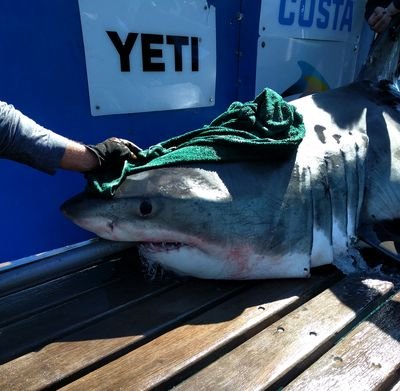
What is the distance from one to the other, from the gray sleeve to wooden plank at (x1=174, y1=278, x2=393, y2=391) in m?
0.78

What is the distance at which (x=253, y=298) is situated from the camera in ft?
5.11

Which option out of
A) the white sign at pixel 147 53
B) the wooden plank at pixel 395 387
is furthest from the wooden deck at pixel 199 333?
the white sign at pixel 147 53

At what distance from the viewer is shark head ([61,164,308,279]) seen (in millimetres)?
1484

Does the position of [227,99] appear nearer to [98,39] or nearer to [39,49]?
[98,39]

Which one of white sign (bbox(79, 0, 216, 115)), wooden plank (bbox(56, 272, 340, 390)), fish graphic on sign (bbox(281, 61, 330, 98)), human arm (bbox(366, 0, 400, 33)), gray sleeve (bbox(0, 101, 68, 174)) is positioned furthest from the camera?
fish graphic on sign (bbox(281, 61, 330, 98))

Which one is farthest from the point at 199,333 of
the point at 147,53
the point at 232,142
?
the point at 147,53

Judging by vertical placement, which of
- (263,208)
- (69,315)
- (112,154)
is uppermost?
(112,154)

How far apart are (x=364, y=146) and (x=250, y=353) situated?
45.1 inches

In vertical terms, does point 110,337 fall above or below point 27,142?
below

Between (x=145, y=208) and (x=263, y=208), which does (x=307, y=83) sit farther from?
(x=145, y=208)

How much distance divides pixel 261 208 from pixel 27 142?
0.82 metres

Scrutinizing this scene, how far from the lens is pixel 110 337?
52.1 inches

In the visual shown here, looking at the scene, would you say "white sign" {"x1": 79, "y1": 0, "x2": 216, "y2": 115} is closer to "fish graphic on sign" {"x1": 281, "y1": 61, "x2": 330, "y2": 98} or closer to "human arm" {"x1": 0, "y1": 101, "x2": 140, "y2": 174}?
"human arm" {"x1": 0, "y1": 101, "x2": 140, "y2": 174}

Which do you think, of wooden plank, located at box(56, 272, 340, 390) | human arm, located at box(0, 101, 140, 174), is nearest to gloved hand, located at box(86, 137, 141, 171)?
human arm, located at box(0, 101, 140, 174)
